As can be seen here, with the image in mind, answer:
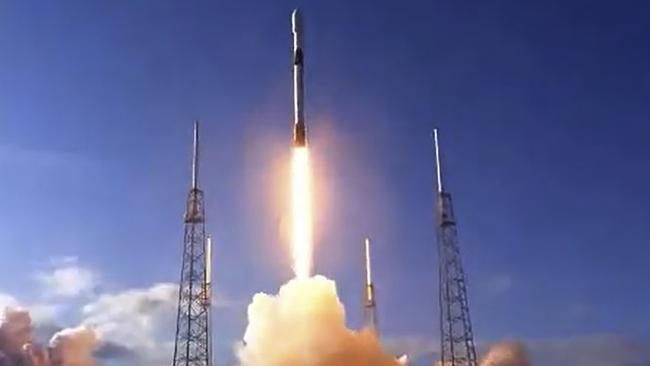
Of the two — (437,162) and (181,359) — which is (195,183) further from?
(437,162)

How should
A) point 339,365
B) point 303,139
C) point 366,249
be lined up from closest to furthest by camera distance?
point 303,139 → point 339,365 → point 366,249

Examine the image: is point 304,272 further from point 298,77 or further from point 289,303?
point 298,77

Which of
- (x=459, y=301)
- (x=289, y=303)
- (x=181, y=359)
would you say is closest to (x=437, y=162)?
(x=459, y=301)

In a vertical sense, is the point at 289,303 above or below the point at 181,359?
above

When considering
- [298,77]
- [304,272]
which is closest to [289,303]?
[304,272]

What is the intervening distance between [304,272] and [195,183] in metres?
7.90

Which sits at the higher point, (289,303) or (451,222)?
(451,222)

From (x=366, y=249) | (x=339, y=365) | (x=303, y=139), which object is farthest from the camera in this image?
(x=366, y=249)

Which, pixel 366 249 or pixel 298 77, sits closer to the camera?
pixel 298 77

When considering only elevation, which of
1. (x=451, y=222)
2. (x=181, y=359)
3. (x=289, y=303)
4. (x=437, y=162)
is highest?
(x=437, y=162)

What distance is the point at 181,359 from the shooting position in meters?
51.8

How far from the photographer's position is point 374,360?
185 ft

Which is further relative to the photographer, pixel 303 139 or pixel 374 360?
pixel 374 360

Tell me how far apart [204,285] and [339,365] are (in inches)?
350
